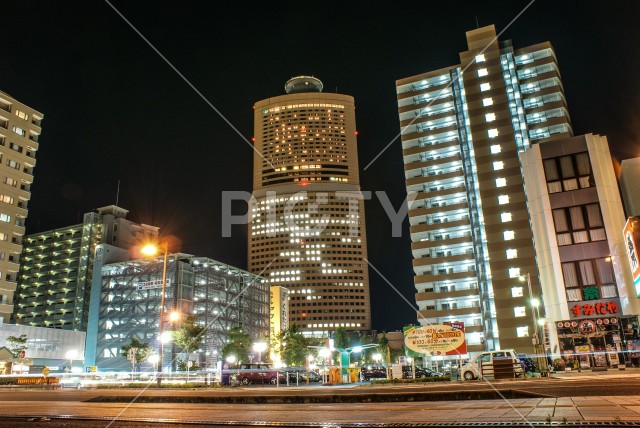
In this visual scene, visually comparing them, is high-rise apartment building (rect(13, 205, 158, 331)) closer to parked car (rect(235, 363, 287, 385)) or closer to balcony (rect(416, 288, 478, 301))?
balcony (rect(416, 288, 478, 301))

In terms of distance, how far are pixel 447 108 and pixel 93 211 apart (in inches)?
4008

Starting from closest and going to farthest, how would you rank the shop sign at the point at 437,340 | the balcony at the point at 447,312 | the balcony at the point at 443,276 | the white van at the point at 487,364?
the white van at the point at 487,364
the shop sign at the point at 437,340
the balcony at the point at 447,312
the balcony at the point at 443,276

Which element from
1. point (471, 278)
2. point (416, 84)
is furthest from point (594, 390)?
point (416, 84)

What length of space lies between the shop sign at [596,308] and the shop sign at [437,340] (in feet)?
54.5

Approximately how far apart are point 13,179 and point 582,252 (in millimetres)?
94501

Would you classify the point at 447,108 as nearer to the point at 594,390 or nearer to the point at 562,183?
the point at 562,183

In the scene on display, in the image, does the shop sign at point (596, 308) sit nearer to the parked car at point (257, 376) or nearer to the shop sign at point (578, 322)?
the shop sign at point (578, 322)

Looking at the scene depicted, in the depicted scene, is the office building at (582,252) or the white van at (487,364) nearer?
the white van at (487,364)

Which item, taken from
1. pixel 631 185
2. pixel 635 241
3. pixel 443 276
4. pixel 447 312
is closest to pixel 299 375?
pixel 635 241

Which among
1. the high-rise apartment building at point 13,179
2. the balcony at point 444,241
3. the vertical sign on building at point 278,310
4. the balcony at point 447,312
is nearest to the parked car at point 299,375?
the balcony at point 447,312

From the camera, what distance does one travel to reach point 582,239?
4150cm

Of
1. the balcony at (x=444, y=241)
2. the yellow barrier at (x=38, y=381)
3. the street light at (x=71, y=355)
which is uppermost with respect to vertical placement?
the balcony at (x=444, y=241)

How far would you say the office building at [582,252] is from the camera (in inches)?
1528

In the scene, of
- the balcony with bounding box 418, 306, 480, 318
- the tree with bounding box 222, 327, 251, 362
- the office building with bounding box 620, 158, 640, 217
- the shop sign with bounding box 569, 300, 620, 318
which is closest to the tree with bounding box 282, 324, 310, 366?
the tree with bounding box 222, 327, 251, 362
